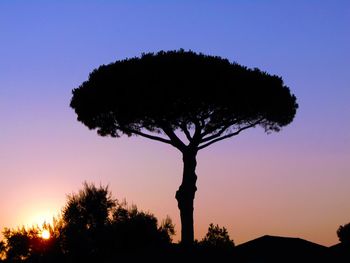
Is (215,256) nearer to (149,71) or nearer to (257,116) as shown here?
(257,116)

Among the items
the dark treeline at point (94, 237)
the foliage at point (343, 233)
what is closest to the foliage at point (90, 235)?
the dark treeline at point (94, 237)

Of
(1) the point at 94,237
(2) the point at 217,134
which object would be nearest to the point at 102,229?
(1) the point at 94,237

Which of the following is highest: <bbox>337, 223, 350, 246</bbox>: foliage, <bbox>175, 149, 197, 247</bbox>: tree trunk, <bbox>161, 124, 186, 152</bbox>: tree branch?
<bbox>337, 223, 350, 246</bbox>: foliage

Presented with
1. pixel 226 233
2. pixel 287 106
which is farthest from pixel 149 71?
pixel 226 233

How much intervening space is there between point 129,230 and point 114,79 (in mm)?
12761

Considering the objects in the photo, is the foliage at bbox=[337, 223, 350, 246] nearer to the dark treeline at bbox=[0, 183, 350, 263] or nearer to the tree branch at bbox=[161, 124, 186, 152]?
the dark treeline at bbox=[0, 183, 350, 263]

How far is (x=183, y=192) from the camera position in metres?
41.8

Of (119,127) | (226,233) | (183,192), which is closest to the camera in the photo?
(183,192)

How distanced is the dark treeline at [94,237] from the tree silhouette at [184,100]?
660 centimetres

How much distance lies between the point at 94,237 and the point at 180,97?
43.4ft

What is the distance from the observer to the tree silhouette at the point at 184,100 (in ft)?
136

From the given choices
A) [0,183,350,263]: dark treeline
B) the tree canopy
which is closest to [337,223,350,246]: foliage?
[0,183,350,263]: dark treeline

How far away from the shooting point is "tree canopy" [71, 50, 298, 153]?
136 ft

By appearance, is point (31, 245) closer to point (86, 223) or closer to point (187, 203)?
point (86, 223)
